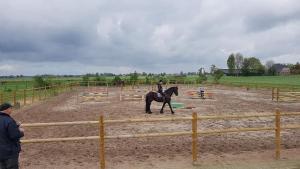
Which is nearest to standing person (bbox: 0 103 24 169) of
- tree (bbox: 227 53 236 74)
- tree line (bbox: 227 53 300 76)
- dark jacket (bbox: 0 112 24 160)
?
dark jacket (bbox: 0 112 24 160)

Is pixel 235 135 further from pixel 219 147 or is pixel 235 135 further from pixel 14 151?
pixel 14 151

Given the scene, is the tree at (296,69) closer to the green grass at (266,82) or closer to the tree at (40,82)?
the green grass at (266,82)

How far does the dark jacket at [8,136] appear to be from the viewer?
5758 millimetres

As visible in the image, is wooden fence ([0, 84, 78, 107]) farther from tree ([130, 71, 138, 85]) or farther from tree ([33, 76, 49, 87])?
tree ([130, 71, 138, 85])

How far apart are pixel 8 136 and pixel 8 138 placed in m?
0.05

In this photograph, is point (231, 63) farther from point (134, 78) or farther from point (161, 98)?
point (161, 98)

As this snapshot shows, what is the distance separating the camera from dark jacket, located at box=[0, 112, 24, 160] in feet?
18.9

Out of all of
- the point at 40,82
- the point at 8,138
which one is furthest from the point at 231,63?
the point at 8,138

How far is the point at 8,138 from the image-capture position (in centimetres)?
586

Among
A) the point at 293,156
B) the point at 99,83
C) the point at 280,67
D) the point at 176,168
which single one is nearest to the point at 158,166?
the point at 176,168

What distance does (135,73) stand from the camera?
6975 cm

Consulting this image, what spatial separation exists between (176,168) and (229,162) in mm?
1302

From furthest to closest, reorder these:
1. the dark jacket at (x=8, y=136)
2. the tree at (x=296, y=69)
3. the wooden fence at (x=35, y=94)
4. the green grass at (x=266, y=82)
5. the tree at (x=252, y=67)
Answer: the tree at (x=296, y=69) < the tree at (x=252, y=67) < the green grass at (x=266, y=82) < the wooden fence at (x=35, y=94) < the dark jacket at (x=8, y=136)

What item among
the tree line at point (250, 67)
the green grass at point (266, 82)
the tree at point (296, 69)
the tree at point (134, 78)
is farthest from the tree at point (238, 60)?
the tree at point (134, 78)
